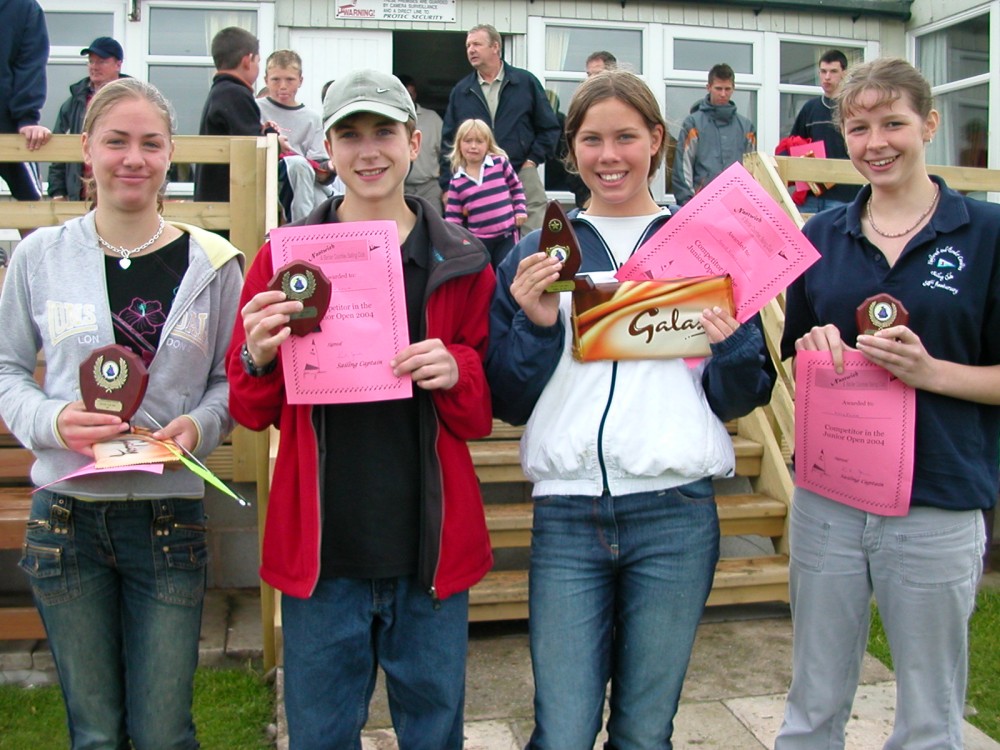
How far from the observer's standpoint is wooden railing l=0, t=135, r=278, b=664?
4238 mm

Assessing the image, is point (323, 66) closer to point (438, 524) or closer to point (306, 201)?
point (306, 201)

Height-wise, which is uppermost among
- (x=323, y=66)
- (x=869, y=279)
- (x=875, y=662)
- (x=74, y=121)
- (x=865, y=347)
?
(x=323, y=66)

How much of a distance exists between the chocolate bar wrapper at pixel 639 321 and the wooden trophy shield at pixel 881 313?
35 cm

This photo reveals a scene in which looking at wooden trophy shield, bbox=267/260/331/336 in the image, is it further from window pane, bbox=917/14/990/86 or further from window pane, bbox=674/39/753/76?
window pane, bbox=917/14/990/86

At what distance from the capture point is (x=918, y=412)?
2277 mm

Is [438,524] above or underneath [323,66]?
underneath

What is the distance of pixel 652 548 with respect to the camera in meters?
2.20

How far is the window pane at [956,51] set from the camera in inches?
400

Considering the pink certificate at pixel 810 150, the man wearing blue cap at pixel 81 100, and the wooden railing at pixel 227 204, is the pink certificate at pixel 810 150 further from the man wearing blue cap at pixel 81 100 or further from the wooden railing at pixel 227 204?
the man wearing blue cap at pixel 81 100

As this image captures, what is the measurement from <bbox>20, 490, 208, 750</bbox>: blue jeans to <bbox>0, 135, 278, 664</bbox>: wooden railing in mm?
1749

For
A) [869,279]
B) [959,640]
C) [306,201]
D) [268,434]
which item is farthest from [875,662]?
[306,201]

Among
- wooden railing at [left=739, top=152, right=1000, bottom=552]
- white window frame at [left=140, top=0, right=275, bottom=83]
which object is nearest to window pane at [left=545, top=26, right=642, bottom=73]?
white window frame at [left=140, top=0, right=275, bottom=83]

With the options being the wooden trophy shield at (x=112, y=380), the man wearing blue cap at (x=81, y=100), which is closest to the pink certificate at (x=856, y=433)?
the wooden trophy shield at (x=112, y=380)

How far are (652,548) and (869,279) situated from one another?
832 mm
